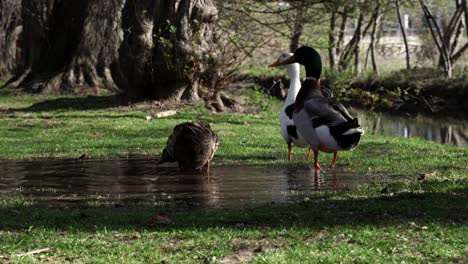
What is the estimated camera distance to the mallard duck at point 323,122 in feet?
40.6

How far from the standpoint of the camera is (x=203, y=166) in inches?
Answer: 559

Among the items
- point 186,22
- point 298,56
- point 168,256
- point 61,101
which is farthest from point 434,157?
point 61,101

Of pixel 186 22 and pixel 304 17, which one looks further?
pixel 304 17

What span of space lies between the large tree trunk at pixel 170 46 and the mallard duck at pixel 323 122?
1224 cm

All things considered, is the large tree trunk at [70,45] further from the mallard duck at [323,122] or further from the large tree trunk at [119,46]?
the mallard duck at [323,122]

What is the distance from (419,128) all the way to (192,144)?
60.3 ft

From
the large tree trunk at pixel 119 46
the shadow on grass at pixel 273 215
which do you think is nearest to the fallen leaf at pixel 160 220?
the shadow on grass at pixel 273 215

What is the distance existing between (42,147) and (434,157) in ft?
26.5

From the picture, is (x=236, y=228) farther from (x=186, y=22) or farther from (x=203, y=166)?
(x=186, y=22)

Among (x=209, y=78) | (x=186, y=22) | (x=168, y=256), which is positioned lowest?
(x=168, y=256)

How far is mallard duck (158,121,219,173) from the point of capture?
13180 millimetres

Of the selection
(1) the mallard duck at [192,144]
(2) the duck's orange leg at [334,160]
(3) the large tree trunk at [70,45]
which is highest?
(3) the large tree trunk at [70,45]

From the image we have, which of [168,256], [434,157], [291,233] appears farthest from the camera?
[434,157]

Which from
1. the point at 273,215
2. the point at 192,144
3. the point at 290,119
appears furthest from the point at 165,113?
the point at 273,215
